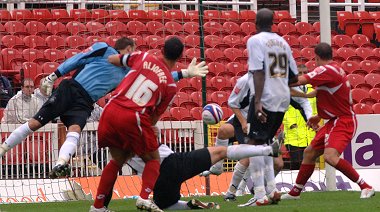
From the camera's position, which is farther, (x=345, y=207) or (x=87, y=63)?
(x=87, y=63)

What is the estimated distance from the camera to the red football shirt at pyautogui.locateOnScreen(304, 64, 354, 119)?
1345 centimetres

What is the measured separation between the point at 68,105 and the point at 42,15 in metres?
12.2

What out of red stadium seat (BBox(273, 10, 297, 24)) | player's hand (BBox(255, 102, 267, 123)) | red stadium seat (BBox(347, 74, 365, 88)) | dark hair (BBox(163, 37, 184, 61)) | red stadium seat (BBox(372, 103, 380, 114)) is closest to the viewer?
dark hair (BBox(163, 37, 184, 61))

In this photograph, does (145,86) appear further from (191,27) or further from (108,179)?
(191,27)

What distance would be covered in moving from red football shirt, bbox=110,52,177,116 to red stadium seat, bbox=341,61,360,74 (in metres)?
14.1

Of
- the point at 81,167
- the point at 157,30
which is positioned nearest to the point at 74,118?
the point at 81,167

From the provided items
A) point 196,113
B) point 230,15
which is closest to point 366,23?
point 230,15

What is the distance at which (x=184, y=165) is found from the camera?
12.0 meters

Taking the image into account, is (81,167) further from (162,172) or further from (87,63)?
(162,172)

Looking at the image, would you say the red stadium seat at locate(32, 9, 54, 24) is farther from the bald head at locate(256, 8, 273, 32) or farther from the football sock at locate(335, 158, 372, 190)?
the bald head at locate(256, 8, 273, 32)

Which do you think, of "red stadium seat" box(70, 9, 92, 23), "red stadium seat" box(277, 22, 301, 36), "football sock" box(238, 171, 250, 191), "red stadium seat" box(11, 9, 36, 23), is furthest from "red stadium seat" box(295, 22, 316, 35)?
"football sock" box(238, 171, 250, 191)

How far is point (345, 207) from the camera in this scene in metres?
11.9

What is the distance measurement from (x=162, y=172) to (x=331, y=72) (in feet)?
8.63

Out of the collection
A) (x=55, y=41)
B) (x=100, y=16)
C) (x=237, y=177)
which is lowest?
(x=237, y=177)
